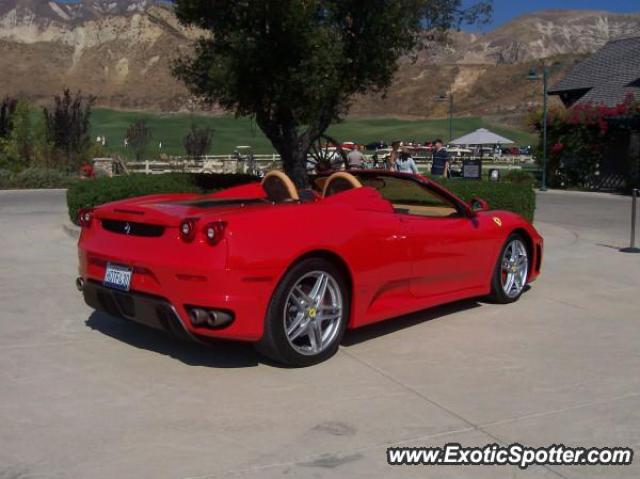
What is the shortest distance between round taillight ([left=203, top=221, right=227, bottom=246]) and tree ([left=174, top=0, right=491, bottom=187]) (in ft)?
21.9

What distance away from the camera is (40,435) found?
411 cm

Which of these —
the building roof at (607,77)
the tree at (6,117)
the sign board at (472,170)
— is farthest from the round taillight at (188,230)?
the tree at (6,117)

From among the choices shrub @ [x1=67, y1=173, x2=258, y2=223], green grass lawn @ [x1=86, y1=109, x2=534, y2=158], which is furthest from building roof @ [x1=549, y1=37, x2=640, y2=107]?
green grass lawn @ [x1=86, y1=109, x2=534, y2=158]

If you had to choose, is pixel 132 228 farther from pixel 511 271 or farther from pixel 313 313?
pixel 511 271

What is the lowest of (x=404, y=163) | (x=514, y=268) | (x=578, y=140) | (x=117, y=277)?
(x=514, y=268)

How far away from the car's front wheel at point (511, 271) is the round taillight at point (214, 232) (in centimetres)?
313

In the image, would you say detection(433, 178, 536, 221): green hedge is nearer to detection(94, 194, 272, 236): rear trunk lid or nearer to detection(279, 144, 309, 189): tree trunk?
detection(279, 144, 309, 189): tree trunk

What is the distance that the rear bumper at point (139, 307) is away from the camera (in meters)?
4.98

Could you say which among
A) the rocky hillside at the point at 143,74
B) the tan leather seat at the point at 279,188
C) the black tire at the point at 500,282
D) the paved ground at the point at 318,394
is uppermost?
the rocky hillside at the point at 143,74

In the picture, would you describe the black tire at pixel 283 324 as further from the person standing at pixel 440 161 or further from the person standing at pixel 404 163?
the person standing at pixel 440 161

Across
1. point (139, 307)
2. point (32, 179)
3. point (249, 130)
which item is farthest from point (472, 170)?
point (249, 130)

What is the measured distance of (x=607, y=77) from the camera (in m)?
→ 30.6

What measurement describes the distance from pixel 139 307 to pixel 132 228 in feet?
1.89

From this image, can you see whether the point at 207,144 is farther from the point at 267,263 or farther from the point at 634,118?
the point at 267,263
